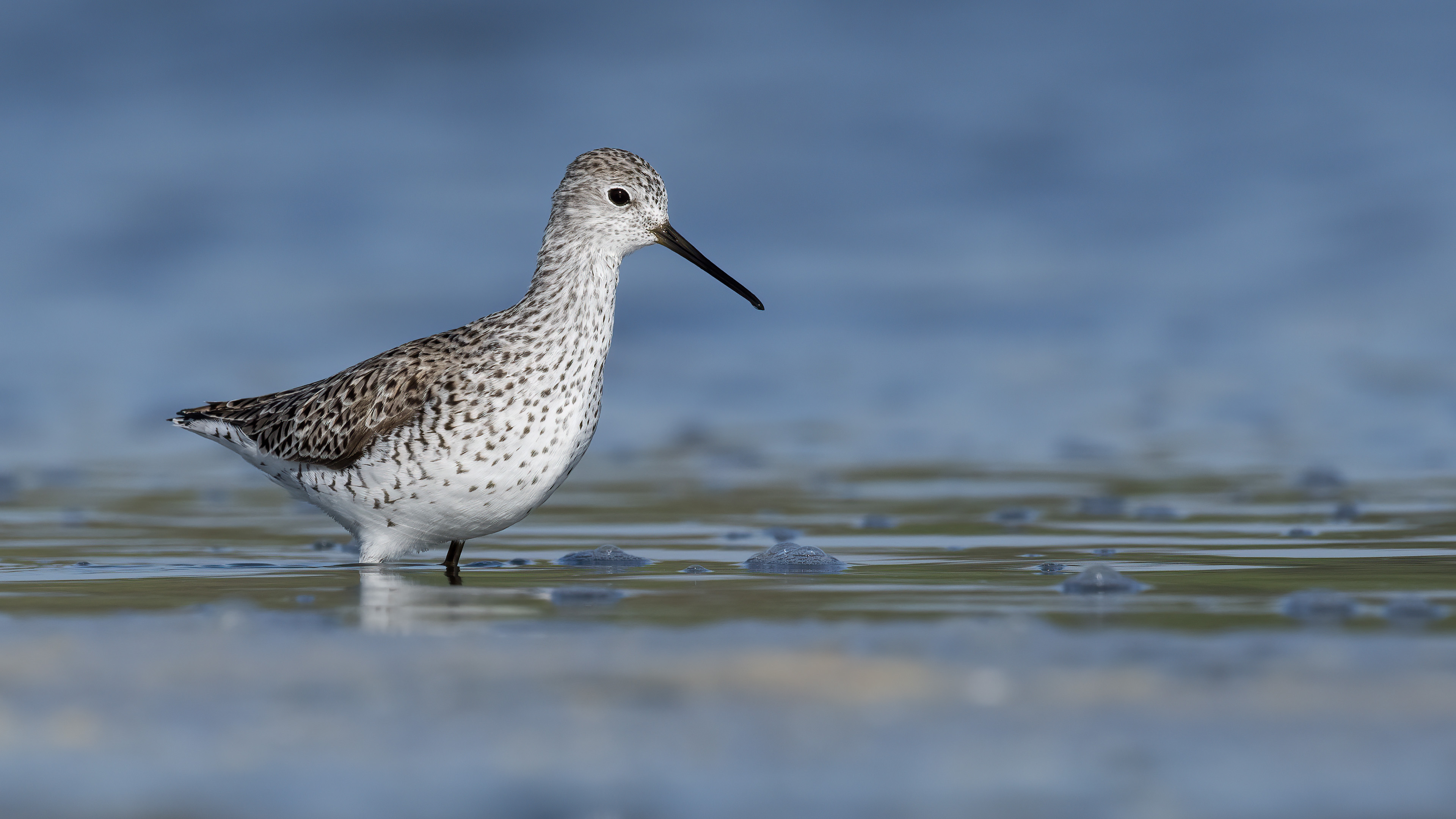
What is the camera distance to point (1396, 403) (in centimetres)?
1404

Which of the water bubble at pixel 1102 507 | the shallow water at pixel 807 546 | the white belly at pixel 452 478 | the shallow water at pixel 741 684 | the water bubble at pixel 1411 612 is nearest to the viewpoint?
the shallow water at pixel 741 684

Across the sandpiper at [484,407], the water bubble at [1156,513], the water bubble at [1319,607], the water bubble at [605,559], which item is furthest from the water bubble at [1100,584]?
the water bubble at [1156,513]

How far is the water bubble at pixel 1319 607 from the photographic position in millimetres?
5809

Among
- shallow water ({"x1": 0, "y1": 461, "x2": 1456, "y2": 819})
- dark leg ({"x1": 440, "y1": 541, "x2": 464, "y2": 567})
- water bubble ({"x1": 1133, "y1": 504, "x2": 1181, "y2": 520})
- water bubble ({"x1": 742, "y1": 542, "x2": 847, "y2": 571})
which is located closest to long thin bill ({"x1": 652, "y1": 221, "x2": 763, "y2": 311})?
water bubble ({"x1": 742, "y1": 542, "x2": 847, "y2": 571})

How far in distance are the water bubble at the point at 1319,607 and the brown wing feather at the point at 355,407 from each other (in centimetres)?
369

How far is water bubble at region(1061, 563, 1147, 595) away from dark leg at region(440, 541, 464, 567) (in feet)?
9.23

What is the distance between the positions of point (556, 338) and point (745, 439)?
5.76 metres

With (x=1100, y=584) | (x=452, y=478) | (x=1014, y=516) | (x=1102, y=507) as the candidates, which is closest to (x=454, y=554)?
(x=452, y=478)

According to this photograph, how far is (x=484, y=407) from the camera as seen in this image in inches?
298

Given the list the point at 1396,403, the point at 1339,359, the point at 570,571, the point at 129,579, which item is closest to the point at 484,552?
the point at 570,571

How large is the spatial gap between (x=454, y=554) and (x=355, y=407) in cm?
81

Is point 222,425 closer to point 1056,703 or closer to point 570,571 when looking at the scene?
point 570,571

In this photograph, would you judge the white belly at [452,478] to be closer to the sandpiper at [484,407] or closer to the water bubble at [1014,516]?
the sandpiper at [484,407]

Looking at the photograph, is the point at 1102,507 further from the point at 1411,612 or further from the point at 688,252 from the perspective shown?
the point at 1411,612
